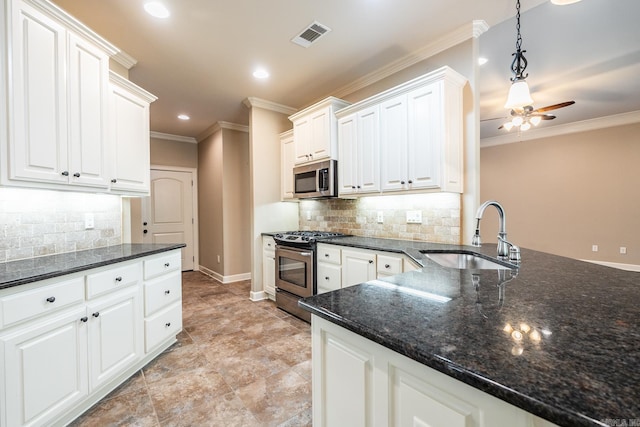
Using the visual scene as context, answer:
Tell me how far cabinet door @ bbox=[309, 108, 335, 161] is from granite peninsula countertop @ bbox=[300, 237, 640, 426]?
231cm

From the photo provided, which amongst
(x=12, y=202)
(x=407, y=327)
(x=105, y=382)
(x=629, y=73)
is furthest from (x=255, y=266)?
(x=629, y=73)

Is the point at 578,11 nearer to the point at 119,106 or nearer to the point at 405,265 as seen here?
the point at 405,265

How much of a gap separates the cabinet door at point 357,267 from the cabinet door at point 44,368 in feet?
6.61

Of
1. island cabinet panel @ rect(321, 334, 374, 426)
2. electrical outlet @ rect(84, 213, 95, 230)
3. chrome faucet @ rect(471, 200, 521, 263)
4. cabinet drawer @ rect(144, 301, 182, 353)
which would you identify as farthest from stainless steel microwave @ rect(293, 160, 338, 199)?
island cabinet panel @ rect(321, 334, 374, 426)

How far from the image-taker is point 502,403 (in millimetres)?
546

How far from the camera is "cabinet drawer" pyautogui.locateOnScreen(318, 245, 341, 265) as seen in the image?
287 centimetres

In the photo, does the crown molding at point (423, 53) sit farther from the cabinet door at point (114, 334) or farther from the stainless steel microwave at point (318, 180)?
Answer: the cabinet door at point (114, 334)

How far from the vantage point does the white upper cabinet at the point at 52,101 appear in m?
1.56

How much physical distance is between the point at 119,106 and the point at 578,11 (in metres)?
3.92

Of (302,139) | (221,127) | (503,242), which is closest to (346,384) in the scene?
(503,242)

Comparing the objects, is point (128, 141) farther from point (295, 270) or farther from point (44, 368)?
point (295, 270)

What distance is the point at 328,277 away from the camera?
2.97 metres

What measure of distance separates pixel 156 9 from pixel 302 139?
1.93 meters

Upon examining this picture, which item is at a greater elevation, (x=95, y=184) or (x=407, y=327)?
(x=95, y=184)
